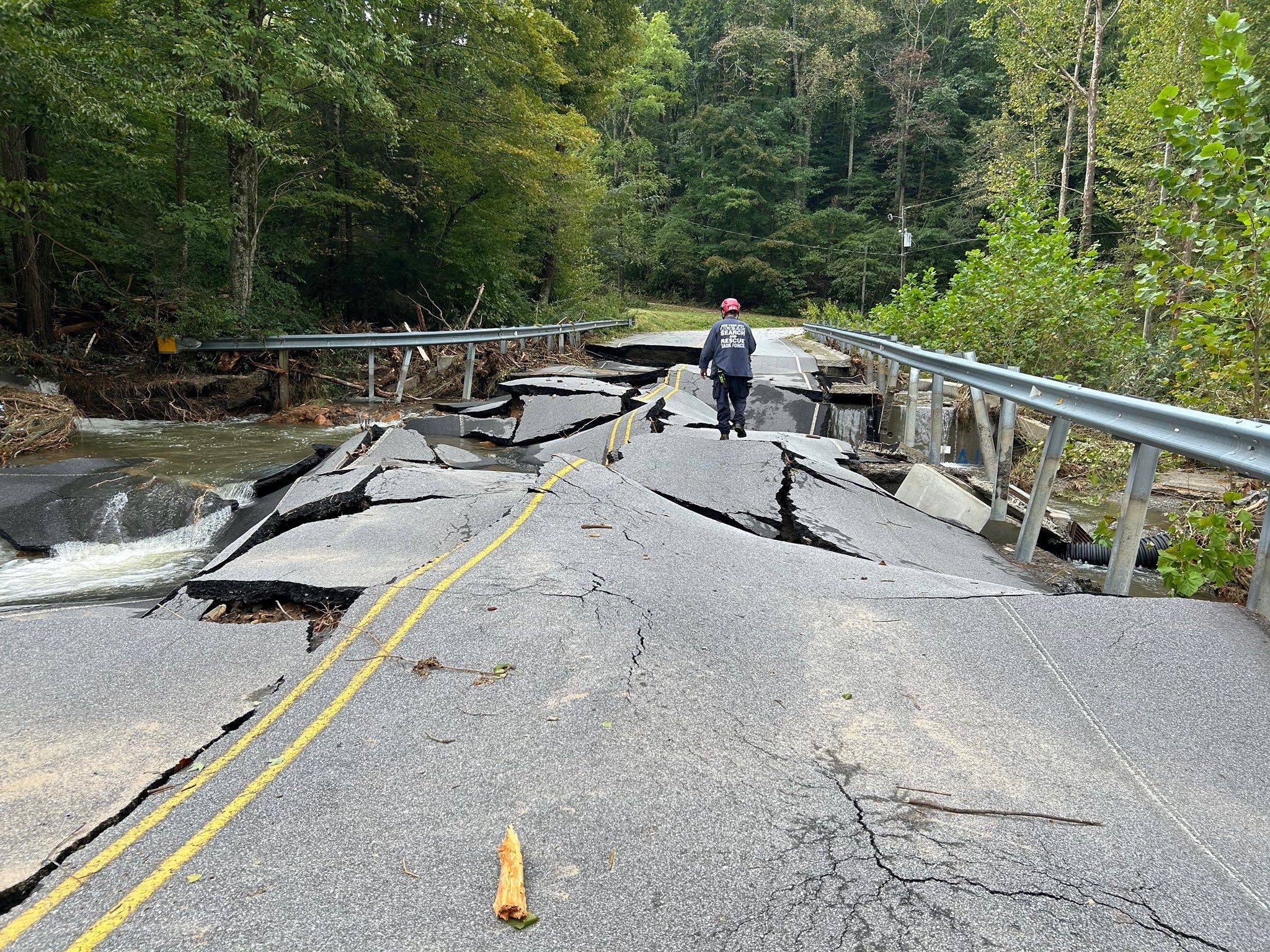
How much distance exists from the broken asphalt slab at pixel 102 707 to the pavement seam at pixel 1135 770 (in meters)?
3.63

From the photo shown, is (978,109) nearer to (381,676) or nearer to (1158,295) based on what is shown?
(1158,295)

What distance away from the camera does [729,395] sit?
10.5 metres

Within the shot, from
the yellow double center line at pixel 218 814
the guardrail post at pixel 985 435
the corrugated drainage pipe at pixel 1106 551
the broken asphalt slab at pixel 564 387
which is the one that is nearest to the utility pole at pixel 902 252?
the broken asphalt slab at pixel 564 387

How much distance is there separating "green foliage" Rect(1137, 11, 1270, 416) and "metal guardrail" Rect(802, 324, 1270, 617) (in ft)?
3.36

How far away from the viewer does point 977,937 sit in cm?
220

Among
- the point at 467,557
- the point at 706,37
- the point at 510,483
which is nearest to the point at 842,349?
the point at 510,483

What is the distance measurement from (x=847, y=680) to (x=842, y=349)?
20.9m

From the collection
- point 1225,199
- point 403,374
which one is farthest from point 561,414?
point 1225,199

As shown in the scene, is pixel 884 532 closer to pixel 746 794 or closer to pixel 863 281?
pixel 746 794

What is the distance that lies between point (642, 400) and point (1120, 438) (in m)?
8.52

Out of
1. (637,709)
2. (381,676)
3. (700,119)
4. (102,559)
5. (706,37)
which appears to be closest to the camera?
(637,709)

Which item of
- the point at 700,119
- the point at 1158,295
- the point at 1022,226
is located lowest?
the point at 1158,295

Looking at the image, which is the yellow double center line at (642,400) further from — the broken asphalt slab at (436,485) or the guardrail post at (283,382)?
the guardrail post at (283,382)

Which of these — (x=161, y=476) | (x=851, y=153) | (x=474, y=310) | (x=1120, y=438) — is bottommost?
(x=161, y=476)
